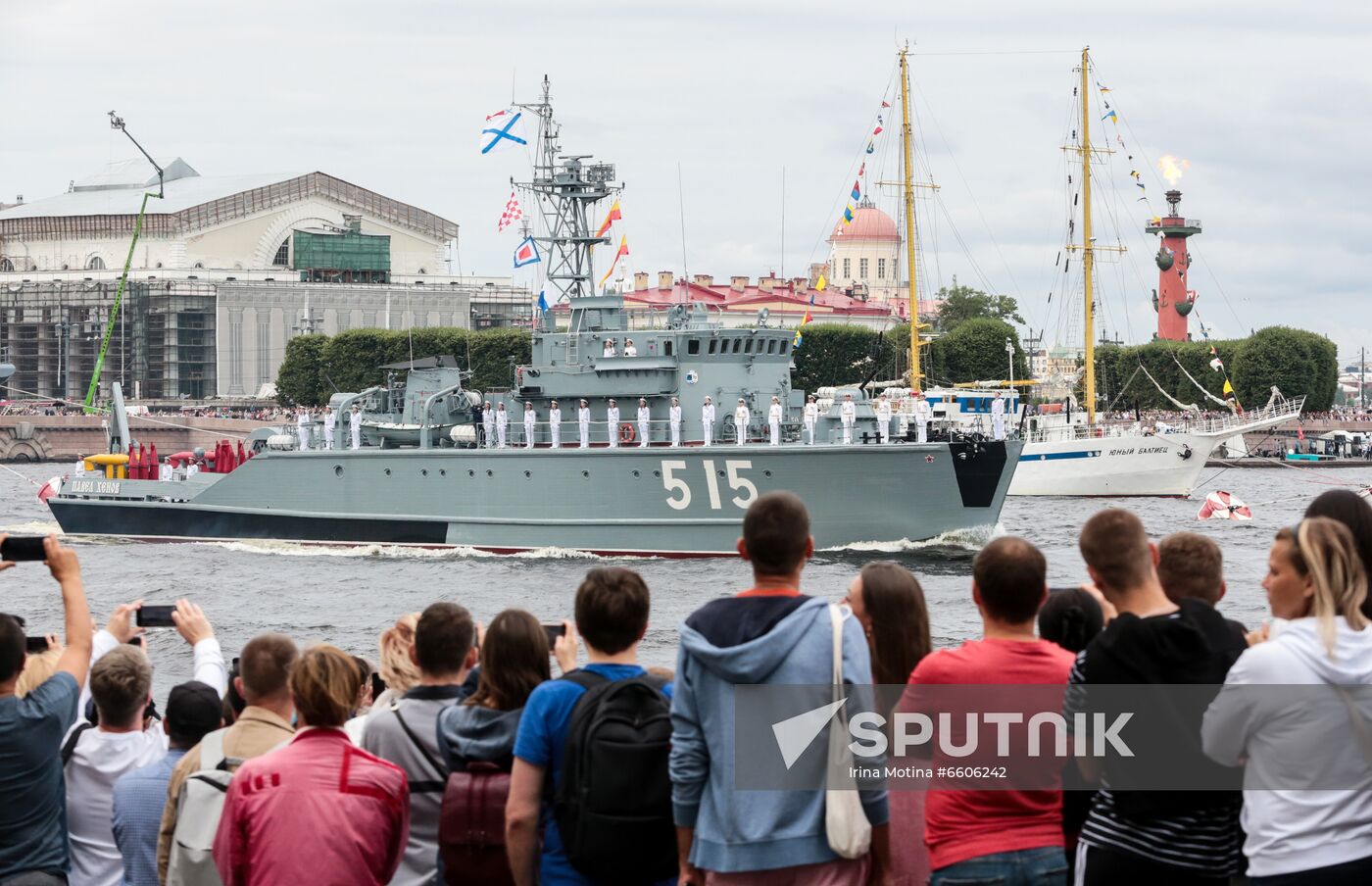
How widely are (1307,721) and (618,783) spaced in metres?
2.06

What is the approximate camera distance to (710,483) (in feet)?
101

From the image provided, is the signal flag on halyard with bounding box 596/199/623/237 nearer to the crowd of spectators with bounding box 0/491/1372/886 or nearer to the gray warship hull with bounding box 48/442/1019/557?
the gray warship hull with bounding box 48/442/1019/557

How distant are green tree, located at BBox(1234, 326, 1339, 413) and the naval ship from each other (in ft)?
149

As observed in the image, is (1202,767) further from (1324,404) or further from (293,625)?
(1324,404)

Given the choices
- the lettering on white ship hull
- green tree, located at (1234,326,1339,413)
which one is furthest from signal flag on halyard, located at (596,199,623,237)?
green tree, located at (1234,326,1339,413)

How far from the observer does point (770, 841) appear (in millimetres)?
5039

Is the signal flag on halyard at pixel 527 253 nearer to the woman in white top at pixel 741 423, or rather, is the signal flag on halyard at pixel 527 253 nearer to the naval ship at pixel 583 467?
the naval ship at pixel 583 467

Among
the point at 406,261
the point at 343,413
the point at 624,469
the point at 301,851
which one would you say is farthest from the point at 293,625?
the point at 406,261

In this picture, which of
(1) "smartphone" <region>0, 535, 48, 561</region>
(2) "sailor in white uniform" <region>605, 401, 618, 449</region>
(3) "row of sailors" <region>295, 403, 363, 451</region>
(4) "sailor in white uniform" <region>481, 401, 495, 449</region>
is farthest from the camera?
(3) "row of sailors" <region>295, 403, 363, 451</region>

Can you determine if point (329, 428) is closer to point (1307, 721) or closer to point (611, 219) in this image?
point (611, 219)

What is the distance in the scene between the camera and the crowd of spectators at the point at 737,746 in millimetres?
4723

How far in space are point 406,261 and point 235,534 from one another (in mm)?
70379

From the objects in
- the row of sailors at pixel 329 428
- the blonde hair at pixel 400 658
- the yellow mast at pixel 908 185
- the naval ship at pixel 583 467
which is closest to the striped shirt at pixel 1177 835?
the blonde hair at pixel 400 658

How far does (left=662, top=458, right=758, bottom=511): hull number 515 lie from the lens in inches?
1195
